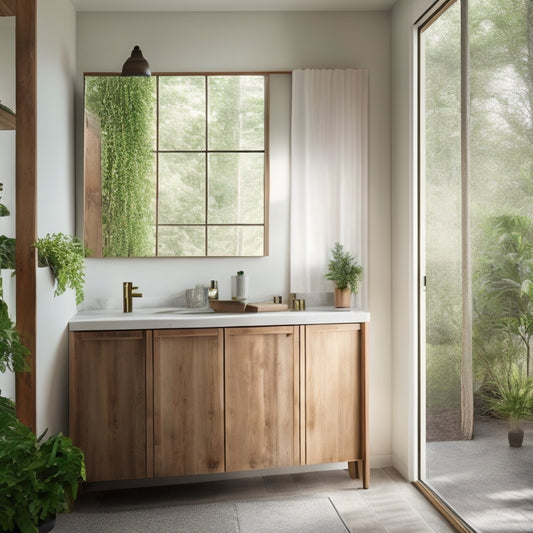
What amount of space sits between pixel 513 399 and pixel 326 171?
180cm

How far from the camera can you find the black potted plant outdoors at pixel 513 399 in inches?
90.4

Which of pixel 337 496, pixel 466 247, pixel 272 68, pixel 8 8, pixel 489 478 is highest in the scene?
pixel 272 68

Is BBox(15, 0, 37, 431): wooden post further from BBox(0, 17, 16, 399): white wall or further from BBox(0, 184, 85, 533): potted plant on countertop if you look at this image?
BBox(0, 184, 85, 533): potted plant on countertop

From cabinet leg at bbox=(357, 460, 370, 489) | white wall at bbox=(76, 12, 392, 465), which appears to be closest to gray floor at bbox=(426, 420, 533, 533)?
cabinet leg at bbox=(357, 460, 370, 489)

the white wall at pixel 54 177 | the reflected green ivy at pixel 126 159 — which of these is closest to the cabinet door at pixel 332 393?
the reflected green ivy at pixel 126 159

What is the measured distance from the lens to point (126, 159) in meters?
3.55

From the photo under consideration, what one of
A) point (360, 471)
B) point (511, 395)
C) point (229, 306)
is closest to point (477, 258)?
point (511, 395)

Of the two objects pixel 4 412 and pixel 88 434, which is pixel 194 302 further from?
pixel 4 412

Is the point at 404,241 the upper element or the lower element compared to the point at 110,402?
upper

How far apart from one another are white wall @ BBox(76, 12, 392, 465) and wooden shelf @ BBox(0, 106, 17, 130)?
1.17m

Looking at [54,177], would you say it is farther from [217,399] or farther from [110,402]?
[217,399]

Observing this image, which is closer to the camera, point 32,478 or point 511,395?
point 32,478

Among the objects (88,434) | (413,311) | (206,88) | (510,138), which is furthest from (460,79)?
(88,434)

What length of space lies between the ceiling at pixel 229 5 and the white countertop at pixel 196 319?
1.78 m
